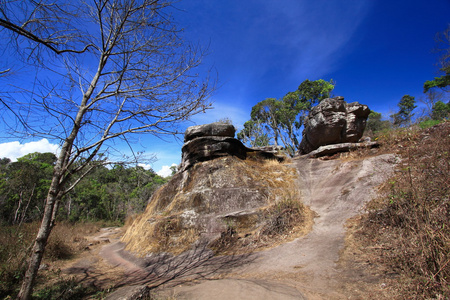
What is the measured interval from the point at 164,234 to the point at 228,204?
269 centimetres

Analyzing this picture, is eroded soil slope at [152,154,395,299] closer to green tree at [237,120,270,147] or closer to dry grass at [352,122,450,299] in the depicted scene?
dry grass at [352,122,450,299]

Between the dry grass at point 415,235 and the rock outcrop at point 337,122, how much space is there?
605 centimetres

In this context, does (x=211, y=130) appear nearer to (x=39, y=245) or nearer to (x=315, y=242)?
(x=315, y=242)

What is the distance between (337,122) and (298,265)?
10.2 meters

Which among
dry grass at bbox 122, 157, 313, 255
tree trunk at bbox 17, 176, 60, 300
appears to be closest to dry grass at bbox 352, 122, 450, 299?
dry grass at bbox 122, 157, 313, 255

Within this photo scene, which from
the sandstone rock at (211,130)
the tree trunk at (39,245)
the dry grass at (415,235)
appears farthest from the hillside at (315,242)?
the sandstone rock at (211,130)

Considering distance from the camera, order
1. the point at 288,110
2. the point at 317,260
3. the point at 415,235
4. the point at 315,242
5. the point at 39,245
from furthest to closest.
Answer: the point at 288,110
the point at 315,242
the point at 317,260
the point at 415,235
the point at 39,245

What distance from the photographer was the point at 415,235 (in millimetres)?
3111

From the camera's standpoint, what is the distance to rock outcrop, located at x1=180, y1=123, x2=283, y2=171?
1068cm

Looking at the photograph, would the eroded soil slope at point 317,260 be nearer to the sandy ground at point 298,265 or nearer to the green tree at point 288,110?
the sandy ground at point 298,265

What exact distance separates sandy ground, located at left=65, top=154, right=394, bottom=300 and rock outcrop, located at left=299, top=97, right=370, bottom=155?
3069 millimetres

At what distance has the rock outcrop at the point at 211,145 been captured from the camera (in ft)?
35.0

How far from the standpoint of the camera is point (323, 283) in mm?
3418

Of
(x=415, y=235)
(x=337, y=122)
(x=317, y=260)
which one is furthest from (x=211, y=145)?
(x=415, y=235)
